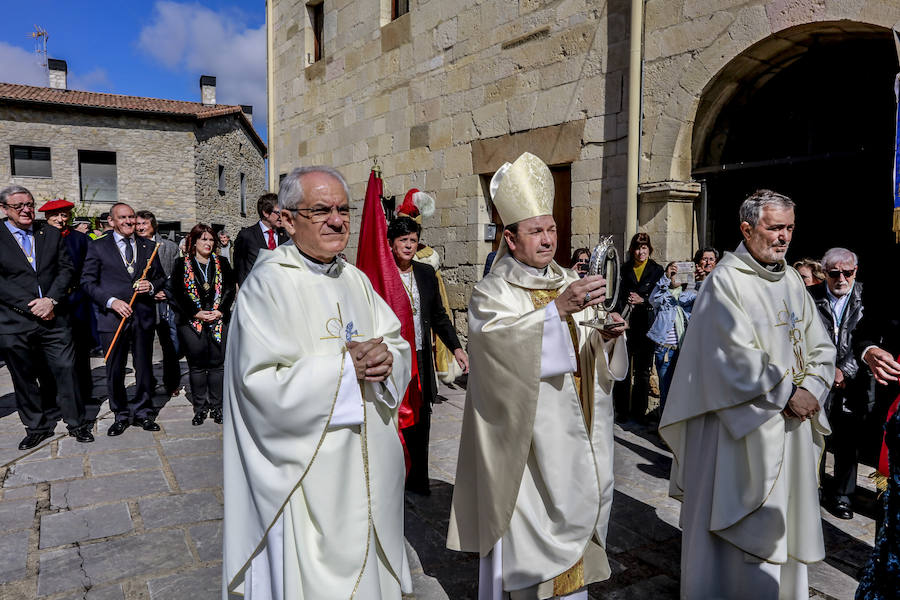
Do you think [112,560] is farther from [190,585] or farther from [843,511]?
[843,511]

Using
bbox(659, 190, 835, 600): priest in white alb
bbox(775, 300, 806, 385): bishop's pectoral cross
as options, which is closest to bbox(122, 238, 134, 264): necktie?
bbox(659, 190, 835, 600): priest in white alb

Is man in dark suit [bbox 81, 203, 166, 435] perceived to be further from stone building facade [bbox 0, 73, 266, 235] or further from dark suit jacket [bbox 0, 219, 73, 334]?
stone building facade [bbox 0, 73, 266, 235]

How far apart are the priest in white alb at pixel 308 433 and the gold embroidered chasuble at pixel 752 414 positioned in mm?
1520

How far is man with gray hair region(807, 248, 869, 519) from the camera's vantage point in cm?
409

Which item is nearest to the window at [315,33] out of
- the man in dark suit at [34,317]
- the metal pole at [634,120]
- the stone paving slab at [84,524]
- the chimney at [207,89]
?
the metal pole at [634,120]

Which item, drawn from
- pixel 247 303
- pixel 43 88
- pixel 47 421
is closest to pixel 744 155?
pixel 247 303

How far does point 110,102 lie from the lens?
81.2 ft

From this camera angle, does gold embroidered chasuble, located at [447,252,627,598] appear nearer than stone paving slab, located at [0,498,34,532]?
Yes

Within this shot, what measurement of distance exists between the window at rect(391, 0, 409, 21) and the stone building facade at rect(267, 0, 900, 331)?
0.15 metres

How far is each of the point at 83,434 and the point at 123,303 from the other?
3.77ft

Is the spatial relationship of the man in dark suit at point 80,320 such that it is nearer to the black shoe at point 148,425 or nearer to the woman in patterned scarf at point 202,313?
the black shoe at point 148,425

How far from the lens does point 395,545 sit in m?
2.21

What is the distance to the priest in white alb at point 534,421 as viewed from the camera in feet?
8.34

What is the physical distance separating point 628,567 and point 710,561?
49cm
